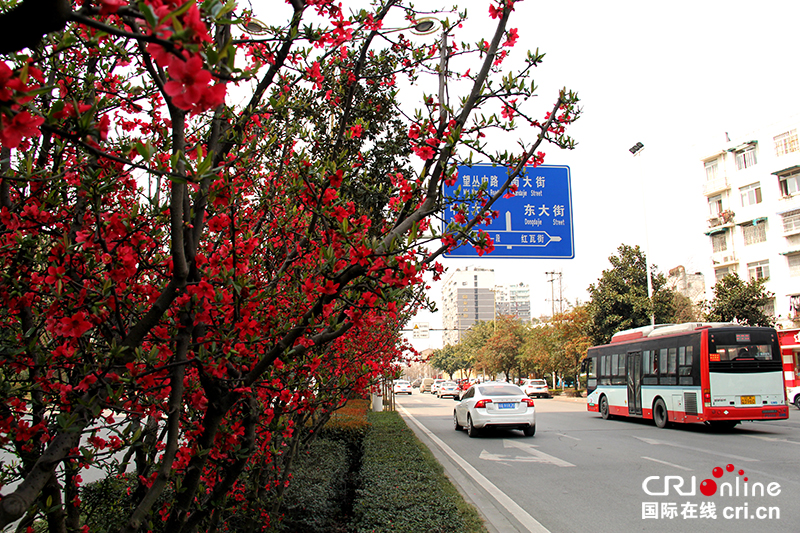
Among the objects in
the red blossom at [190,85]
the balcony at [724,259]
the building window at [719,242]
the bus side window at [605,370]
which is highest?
the building window at [719,242]

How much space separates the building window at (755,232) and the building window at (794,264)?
2.04 metres

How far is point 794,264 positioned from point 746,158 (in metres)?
7.45

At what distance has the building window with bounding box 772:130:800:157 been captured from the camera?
3076cm

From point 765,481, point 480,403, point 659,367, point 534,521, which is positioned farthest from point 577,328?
point 534,521

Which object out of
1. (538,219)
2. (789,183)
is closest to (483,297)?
(789,183)

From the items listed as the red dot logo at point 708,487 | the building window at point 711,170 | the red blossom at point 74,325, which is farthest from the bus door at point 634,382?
the building window at point 711,170

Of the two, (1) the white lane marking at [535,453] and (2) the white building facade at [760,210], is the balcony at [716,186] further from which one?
(1) the white lane marking at [535,453]

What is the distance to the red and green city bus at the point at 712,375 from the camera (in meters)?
13.0

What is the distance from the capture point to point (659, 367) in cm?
1495

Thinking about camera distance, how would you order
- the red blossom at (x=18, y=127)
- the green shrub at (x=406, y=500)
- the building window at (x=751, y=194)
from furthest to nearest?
the building window at (x=751, y=194) < the green shrub at (x=406, y=500) < the red blossom at (x=18, y=127)

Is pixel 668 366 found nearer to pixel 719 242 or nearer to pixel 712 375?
pixel 712 375

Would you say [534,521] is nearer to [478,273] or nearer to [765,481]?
[765,481]

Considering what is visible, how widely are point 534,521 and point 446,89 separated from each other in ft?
14.7

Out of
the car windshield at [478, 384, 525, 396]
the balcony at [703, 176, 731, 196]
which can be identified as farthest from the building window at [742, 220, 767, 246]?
the car windshield at [478, 384, 525, 396]
